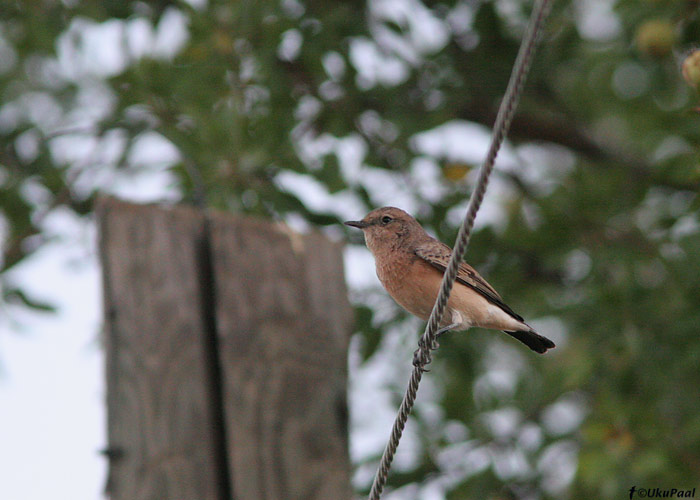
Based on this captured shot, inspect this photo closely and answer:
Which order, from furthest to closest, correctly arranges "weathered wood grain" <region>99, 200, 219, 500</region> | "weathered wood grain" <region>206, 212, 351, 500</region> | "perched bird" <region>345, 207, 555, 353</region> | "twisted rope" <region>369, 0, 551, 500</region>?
1. "perched bird" <region>345, 207, 555, 353</region>
2. "weathered wood grain" <region>206, 212, 351, 500</region>
3. "weathered wood grain" <region>99, 200, 219, 500</region>
4. "twisted rope" <region>369, 0, 551, 500</region>

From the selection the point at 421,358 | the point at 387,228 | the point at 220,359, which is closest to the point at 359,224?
the point at 387,228

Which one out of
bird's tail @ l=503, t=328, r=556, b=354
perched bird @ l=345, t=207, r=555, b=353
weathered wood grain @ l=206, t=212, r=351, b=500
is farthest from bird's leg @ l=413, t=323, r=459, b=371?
weathered wood grain @ l=206, t=212, r=351, b=500

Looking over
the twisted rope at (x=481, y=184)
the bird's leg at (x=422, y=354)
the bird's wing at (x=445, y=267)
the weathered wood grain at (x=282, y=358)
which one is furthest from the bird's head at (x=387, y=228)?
the twisted rope at (x=481, y=184)

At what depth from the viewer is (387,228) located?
175 inches

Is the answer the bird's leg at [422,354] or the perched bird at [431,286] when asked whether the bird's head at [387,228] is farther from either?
the bird's leg at [422,354]

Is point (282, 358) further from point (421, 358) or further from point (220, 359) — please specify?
point (421, 358)

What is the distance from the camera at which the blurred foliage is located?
16.1ft

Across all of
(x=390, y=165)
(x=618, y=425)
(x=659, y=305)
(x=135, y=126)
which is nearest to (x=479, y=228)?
(x=390, y=165)

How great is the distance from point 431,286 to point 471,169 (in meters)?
2.14

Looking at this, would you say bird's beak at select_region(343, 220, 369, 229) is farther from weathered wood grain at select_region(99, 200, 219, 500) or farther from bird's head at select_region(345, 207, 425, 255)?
weathered wood grain at select_region(99, 200, 219, 500)

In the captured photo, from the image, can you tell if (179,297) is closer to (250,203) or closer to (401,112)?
(250,203)

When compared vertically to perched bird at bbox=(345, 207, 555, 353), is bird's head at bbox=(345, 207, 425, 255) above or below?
above

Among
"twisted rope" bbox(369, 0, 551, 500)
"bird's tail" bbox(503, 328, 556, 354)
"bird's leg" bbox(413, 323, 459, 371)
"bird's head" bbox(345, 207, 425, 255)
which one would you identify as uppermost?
"bird's head" bbox(345, 207, 425, 255)

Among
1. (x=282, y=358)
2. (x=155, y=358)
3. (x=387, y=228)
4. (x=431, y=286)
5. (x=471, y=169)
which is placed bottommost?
(x=155, y=358)
